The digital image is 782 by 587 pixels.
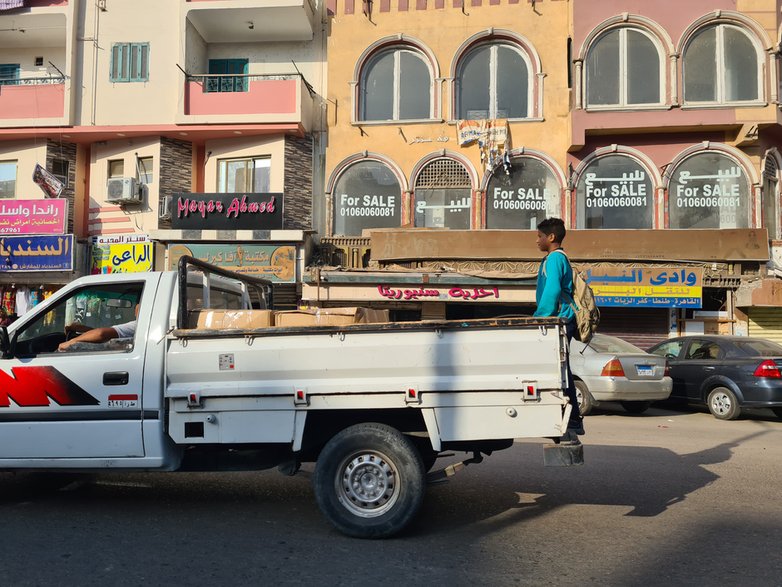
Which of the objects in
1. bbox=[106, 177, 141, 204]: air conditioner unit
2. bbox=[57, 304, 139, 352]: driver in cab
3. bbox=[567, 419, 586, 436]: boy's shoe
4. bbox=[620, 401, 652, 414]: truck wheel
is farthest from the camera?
bbox=[106, 177, 141, 204]: air conditioner unit

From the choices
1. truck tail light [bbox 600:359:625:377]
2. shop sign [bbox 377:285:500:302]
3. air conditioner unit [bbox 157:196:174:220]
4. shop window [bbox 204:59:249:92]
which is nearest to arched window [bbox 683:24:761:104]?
shop sign [bbox 377:285:500:302]

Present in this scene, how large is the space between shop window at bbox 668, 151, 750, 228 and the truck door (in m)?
16.2

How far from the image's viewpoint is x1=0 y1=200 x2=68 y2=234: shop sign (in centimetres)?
1964

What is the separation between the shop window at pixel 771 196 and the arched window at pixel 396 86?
30.3 feet

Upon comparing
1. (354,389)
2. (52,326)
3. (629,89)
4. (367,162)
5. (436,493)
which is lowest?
(436,493)

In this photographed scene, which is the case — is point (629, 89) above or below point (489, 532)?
above

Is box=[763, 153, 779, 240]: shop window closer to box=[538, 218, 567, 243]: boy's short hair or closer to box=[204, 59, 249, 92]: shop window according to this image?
box=[204, 59, 249, 92]: shop window

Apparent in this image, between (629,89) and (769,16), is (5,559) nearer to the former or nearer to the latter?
(629,89)

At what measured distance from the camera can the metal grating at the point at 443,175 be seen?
19.3 meters

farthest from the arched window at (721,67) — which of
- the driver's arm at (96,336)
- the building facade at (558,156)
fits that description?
the driver's arm at (96,336)

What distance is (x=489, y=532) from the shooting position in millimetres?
5074

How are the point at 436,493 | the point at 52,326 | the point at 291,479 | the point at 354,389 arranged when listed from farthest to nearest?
the point at 291,479, the point at 436,493, the point at 52,326, the point at 354,389

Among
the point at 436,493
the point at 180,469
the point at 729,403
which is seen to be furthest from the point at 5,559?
the point at 729,403

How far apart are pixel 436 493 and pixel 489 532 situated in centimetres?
126
